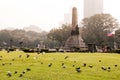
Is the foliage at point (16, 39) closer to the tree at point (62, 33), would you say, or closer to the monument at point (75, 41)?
the tree at point (62, 33)

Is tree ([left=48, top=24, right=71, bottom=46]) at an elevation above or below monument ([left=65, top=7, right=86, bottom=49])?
above

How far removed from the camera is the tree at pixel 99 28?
9750 centimetres

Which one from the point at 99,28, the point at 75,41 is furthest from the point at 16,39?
the point at 75,41

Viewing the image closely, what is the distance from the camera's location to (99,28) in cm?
10050

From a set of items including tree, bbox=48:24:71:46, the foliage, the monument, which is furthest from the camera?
the foliage

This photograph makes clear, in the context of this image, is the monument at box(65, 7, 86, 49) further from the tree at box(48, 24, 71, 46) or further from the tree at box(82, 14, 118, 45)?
the tree at box(48, 24, 71, 46)

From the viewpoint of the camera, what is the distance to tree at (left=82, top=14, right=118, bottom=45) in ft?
320

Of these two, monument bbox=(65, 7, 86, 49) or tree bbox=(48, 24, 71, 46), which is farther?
tree bbox=(48, 24, 71, 46)

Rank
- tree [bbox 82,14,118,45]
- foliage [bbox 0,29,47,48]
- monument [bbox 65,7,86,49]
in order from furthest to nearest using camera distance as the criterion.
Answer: foliage [bbox 0,29,47,48]
tree [bbox 82,14,118,45]
monument [bbox 65,7,86,49]

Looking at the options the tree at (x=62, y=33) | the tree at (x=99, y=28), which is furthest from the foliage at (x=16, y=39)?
the tree at (x=99, y=28)

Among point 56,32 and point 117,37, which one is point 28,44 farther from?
point 117,37

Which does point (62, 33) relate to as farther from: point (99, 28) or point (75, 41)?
point (75, 41)

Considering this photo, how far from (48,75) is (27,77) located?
34.5 inches

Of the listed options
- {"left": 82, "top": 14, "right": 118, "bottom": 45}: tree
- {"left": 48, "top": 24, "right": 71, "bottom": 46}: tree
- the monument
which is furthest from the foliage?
the monument
